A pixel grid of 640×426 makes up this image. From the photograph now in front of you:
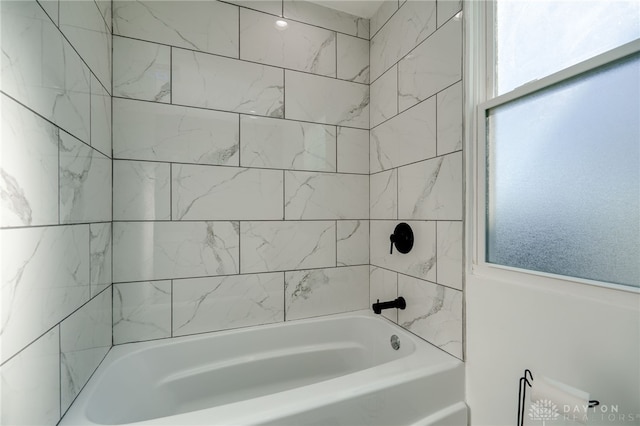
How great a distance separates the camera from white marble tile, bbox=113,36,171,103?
138 centimetres

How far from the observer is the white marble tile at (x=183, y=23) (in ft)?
4.58

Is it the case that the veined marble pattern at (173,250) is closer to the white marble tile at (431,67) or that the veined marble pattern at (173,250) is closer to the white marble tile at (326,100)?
the white marble tile at (326,100)

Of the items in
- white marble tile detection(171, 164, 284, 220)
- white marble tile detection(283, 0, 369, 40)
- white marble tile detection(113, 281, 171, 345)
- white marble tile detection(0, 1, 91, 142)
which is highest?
white marble tile detection(283, 0, 369, 40)

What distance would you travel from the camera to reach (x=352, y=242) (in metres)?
1.85

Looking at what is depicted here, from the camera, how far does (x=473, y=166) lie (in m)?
1.18

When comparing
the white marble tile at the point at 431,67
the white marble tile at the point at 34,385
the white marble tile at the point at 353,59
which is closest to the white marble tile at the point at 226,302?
the white marble tile at the point at 34,385

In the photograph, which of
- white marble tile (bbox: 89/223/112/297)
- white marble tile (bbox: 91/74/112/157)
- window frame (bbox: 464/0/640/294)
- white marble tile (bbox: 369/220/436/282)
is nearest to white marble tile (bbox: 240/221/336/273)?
white marble tile (bbox: 369/220/436/282)

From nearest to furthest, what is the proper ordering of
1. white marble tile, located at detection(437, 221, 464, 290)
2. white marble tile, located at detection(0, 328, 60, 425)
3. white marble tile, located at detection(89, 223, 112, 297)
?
1. white marble tile, located at detection(0, 328, 60, 425)
2. white marble tile, located at detection(89, 223, 112, 297)
3. white marble tile, located at detection(437, 221, 464, 290)

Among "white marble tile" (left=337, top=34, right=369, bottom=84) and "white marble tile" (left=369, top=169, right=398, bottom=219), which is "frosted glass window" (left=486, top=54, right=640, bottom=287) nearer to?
"white marble tile" (left=369, top=169, right=398, bottom=219)

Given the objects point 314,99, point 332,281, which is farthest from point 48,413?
point 314,99

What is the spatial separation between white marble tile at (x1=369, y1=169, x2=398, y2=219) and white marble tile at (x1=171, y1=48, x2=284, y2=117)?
0.74 metres

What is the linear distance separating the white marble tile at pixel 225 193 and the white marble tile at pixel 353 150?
44cm

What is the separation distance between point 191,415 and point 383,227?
4.29 ft

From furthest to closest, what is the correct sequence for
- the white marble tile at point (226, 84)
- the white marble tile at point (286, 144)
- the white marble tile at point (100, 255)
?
the white marble tile at point (286, 144)
the white marble tile at point (226, 84)
the white marble tile at point (100, 255)
